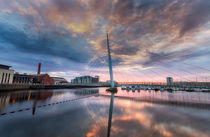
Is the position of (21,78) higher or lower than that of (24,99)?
higher

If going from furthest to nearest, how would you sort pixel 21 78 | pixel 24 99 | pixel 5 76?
pixel 21 78 < pixel 5 76 < pixel 24 99

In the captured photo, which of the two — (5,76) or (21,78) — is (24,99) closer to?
(5,76)

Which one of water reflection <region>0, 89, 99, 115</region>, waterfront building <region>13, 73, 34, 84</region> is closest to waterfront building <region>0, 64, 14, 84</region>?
waterfront building <region>13, 73, 34, 84</region>

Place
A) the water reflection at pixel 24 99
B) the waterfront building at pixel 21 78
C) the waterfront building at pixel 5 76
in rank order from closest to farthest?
the water reflection at pixel 24 99, the waterfront building at pixel 5 76, the waterfront building at pixel 21 78

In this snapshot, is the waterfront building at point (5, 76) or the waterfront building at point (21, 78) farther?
the waterfront building at point (21, 78)

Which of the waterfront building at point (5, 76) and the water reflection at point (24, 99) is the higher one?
the waterfront building at point (5, 76)

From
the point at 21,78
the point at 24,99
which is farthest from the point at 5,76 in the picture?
the point at 24,99

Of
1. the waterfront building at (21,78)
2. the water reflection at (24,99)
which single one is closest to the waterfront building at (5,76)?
the waterfront building at (21,78)

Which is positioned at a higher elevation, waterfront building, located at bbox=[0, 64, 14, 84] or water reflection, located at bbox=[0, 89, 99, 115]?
waterfront building, located at bbox=[0, 64, 14, 84]

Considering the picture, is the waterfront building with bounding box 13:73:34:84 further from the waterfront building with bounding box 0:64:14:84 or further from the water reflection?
the water reflection

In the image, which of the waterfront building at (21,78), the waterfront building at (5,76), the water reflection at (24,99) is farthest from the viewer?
the waterfront building at (21,78)

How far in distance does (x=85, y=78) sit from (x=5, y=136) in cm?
15843

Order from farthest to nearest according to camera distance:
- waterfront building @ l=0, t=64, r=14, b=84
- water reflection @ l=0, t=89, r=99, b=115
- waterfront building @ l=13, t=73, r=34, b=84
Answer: waterfront building @ l=13, t=73, r=34, b=84, waterfront building @ l=0, t=64, r=14, b=84, water reflection @ l=0, t=89, r=99, b=115

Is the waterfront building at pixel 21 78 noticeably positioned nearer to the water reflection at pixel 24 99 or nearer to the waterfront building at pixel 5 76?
the waterfront building at pixel 5 76
